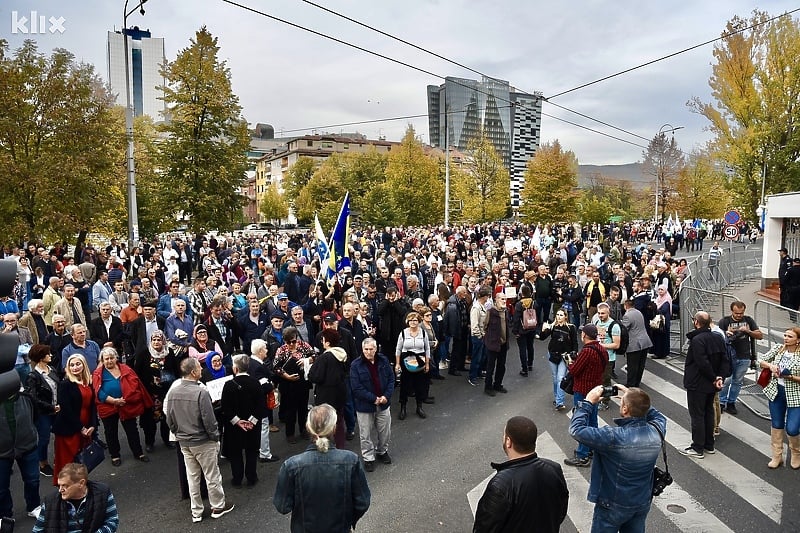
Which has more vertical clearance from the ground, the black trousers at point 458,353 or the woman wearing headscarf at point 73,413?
the woman wearing headscarf at point 73,413

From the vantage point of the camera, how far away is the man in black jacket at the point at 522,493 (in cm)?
316

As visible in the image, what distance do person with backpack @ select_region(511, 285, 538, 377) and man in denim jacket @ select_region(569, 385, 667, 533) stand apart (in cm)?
549

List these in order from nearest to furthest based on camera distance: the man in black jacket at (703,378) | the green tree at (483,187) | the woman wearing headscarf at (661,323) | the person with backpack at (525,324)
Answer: the man in black jacket at (703,378) < the person with backpack at (525,324) < the woman wearing headscarf at (661,323) < the green tree at (483,187)

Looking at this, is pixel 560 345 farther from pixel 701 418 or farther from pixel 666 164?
pixel 666 164

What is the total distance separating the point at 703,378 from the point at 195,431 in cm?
571

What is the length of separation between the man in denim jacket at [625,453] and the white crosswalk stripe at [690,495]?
1.32 metres

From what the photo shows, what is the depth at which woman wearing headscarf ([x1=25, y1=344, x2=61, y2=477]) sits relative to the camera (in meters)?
5.54

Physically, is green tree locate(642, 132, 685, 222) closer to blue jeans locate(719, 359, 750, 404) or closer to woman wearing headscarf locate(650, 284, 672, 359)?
woman wearing headscarf locate(650, 284, 672, 359)

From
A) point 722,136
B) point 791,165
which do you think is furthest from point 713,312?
point 722,136

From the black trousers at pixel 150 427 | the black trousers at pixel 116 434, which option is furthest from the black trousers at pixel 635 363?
the black trousers at pixel 116 434

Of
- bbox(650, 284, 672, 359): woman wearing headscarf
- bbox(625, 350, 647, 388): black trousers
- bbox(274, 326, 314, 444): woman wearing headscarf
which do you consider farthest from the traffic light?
bbox(650, 284, 672, 359): woman wearing headscarf

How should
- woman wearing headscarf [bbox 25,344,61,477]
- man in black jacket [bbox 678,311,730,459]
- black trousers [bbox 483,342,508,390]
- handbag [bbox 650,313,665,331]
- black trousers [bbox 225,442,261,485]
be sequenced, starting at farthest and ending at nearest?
handbag [bbox 650,313,665,331] → black trousers [bbox 483,342,508,390] → man in black jacket [bbox 678,311,730,459] → black trousers [bbox 225,442,261,485] → woman wearing headscarf [bbox 25,344,61,477]

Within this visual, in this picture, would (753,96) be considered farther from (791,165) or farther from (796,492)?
(796,492)

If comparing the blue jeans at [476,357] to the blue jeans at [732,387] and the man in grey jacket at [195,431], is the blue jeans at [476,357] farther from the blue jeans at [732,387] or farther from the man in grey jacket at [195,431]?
the man in grey jacket at [195,431]
